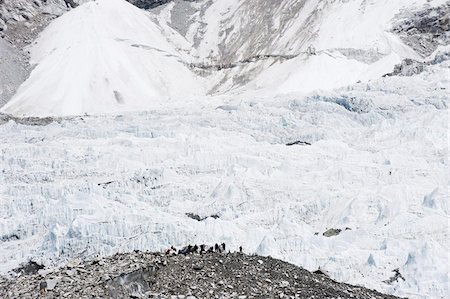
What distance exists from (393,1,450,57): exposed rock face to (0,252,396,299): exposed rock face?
53118 millimetres

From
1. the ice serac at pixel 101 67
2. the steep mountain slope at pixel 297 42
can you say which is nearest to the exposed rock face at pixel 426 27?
the steep mountain slope at pixel 297 42

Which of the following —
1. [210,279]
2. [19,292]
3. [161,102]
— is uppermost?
[19,292]

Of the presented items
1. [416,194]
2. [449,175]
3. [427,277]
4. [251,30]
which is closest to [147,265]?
[427,277]

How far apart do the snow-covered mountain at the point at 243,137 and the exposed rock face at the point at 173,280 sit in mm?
9456

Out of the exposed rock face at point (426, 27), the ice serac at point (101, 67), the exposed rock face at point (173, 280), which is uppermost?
the exposed rock face at point (173, 280)

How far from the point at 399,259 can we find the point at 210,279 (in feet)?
41.6

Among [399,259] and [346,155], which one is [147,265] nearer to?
[399,259]

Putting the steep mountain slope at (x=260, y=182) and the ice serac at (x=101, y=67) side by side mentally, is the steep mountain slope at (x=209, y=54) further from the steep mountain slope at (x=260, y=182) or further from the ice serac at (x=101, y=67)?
the steep mountain slope at (x=260, y=182)

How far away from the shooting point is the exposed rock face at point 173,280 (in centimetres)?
1099

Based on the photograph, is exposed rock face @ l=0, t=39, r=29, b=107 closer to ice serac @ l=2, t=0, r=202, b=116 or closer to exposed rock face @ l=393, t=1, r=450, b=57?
ice serac @ l=2, t=0, r=202, b=116

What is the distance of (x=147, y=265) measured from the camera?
11828mm

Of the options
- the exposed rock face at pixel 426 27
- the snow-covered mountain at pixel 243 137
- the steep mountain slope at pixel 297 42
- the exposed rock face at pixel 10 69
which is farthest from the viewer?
the exposed rock face at pixel 426 27

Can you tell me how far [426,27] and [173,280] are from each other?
187ft

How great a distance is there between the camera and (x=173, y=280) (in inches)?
457
